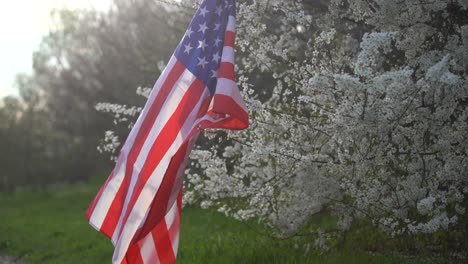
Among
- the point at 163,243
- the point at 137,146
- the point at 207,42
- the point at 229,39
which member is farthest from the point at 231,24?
the point at 163,243

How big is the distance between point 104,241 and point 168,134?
5364 millimetres

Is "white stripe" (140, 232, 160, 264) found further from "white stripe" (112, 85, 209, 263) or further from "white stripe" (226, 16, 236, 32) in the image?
"white stripe" (226, 16, 236, 32)

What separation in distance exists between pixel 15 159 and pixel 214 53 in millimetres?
18634

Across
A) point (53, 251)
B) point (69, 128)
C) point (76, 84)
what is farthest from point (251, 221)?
point (69, 128)

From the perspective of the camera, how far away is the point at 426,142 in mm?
5723

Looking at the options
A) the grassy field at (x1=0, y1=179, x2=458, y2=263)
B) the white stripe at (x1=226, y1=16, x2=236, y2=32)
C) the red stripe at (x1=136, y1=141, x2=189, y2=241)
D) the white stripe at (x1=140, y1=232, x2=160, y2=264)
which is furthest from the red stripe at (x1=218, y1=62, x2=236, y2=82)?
the grassy field at (x1=0, y1=179, x2=458, y2=263)

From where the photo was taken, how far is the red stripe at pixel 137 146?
5934mm

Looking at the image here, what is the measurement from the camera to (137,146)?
19.4ft

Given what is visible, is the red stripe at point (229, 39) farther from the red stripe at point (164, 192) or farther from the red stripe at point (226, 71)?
the red stripe at point (164, 192)

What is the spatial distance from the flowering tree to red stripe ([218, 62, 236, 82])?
598 mm

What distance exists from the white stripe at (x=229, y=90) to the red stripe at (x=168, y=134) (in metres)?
0.38

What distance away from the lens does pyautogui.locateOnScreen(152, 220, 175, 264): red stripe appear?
5938 mm

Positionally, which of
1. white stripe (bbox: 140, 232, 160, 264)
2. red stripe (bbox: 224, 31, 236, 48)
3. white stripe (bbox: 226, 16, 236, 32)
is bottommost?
white stripe (bbox: 140, 232, 160, 264)

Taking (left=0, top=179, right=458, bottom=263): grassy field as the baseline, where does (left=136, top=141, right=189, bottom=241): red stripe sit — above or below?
above
